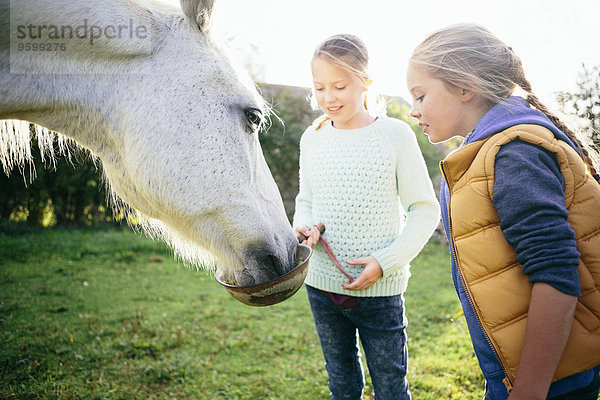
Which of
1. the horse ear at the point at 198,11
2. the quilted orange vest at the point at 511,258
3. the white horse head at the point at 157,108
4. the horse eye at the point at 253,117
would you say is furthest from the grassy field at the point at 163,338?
the horse ear at the point at 198,11

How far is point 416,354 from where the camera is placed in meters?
3.73

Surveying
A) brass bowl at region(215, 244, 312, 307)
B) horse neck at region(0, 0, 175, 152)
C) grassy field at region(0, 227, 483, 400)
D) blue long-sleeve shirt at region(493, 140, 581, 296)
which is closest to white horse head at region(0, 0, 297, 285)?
horse neck at region(0, 0, 175, 152)

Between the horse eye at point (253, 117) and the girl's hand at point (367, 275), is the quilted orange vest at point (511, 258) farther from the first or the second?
the horse eye at point (253, 117)

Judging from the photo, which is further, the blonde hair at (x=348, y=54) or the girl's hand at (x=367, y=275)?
the blonde hair at (x=348, y=54)

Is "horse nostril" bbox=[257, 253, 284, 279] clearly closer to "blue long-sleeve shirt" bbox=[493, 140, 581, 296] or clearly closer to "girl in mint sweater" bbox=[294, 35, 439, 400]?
"girl in mint sweater" bbox=[294, 35, 439, 400]

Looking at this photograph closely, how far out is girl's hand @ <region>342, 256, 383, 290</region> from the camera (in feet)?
5.76

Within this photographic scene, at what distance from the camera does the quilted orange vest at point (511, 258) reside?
1133 mm

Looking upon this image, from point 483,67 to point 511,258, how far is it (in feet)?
2.31

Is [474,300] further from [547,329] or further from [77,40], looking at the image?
[77,40]

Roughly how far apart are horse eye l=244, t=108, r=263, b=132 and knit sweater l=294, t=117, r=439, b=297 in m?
0.47

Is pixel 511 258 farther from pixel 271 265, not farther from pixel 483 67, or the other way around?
pixel 271 265

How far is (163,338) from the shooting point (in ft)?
12.5

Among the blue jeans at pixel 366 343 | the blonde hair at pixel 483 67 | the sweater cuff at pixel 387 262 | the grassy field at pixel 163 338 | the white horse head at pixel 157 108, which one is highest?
the blonde hair at pixel 483 67

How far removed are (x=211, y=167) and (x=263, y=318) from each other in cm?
339
